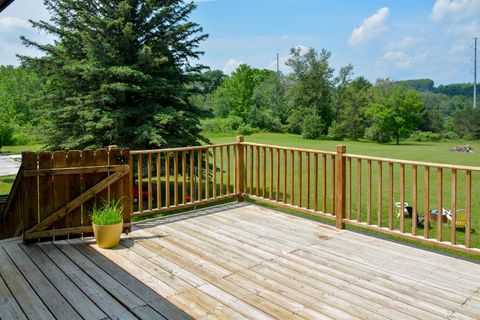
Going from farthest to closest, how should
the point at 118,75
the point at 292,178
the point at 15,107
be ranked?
the point at 15,107 → the point at 118,75 → the point at 292,178

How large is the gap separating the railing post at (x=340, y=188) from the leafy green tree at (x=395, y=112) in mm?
34070

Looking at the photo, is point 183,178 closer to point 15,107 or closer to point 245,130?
point 245,130

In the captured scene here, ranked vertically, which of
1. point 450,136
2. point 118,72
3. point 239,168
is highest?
point 118,72

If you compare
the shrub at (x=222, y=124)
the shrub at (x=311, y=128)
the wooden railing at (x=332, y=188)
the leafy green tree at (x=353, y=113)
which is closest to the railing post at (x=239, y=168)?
the wooden railing at (x=332, y=188)

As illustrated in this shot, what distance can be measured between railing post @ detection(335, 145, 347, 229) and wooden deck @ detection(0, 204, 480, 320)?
160mm

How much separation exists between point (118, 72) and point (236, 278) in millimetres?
6040

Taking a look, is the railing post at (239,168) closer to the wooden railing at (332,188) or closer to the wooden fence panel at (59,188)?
the wooden railing at (332,188)

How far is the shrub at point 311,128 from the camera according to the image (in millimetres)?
33575

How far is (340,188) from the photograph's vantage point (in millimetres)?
4465

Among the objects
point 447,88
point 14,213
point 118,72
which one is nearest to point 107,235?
point 14,213

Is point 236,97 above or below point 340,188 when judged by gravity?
above

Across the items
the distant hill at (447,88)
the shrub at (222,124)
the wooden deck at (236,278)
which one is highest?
the distant hill at (447,88)

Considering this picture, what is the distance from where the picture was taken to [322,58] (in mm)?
38625

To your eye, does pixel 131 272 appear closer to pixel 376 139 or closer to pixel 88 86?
pixel 88 86
